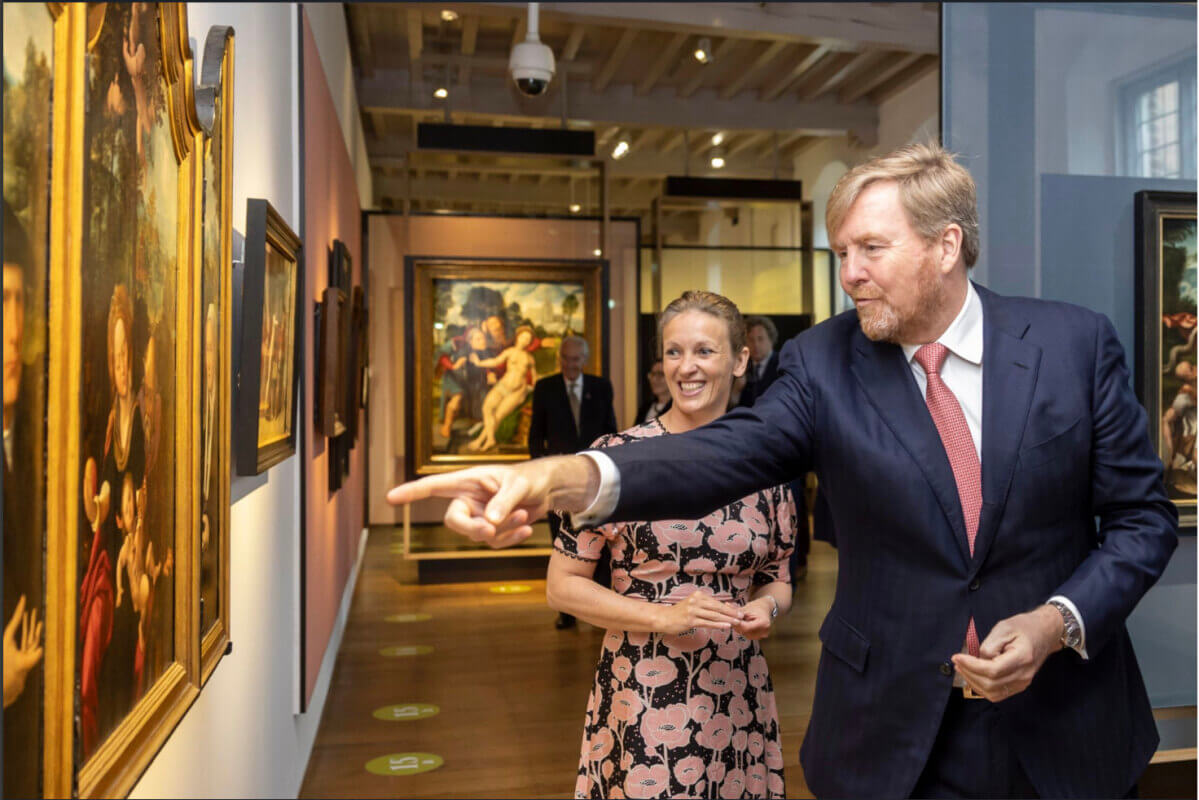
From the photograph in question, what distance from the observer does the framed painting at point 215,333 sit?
1.88 meters

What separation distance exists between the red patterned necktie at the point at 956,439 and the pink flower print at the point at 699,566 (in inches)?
24.9

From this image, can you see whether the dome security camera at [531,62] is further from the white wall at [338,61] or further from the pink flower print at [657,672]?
the pink flower print at [657,672]

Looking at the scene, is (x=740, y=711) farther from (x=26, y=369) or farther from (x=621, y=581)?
(x=26, y=369)

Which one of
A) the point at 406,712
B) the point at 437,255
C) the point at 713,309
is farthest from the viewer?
the point at 437,255

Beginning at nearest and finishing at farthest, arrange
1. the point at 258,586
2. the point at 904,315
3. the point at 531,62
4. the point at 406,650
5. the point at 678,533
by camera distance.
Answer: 1. the point at 904,315
2. the point at 678,533
3. the point at 258,586
4. the point at 406,650
5. the point at 531,62

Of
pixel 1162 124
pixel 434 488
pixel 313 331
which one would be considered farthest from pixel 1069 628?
pixel 313 331

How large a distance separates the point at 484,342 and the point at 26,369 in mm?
7811

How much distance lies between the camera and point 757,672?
7.58 ft

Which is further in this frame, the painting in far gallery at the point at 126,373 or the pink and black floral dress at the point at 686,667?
the pink and black floral dress at the point at 686,667

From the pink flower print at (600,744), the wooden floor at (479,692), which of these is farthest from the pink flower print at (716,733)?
the wooden floor at (479,692)

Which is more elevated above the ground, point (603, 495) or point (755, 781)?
point (603, 495)

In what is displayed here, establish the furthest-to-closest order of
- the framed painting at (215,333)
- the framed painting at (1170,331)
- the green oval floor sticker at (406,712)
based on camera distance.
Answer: the green oval floor sticker at (406,712) < the framed painting at (1170,331) < the framed painting at (215,333)

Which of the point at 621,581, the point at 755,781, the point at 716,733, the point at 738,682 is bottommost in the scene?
the point at 755,781

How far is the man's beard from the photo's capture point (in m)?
1.66
